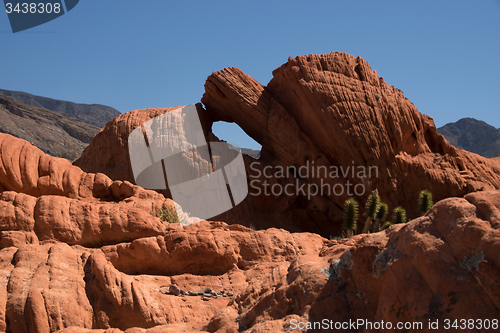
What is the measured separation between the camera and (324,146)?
18.9 meters

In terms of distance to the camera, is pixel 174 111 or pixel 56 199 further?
pixel 174 111

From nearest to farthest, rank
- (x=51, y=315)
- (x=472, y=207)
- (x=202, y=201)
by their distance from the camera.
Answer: (x=472, y=207) → (x=51, y=315) → (x=202, y=201)

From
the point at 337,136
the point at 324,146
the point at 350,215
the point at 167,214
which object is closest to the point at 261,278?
the point at 167,214

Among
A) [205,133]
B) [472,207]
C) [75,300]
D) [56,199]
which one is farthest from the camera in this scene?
[205,133]

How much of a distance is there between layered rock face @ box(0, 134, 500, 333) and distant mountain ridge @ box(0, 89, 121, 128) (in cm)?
7710

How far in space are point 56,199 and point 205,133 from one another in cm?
1010

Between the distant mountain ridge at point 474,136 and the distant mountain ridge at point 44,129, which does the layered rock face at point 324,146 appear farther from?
the distant mountain ridge at point 474,136

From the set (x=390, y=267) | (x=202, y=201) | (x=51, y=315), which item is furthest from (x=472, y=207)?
(x=202, y=201)

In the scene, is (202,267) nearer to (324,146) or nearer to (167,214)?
(167,214)

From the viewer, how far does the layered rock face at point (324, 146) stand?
60.3ft

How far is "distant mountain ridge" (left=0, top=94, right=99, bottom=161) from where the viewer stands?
126 feet

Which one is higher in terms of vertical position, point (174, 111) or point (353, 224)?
point (174, 111)

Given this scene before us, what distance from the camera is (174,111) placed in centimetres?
1939

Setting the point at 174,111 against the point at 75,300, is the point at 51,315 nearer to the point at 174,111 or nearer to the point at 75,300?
the point at 75,300
